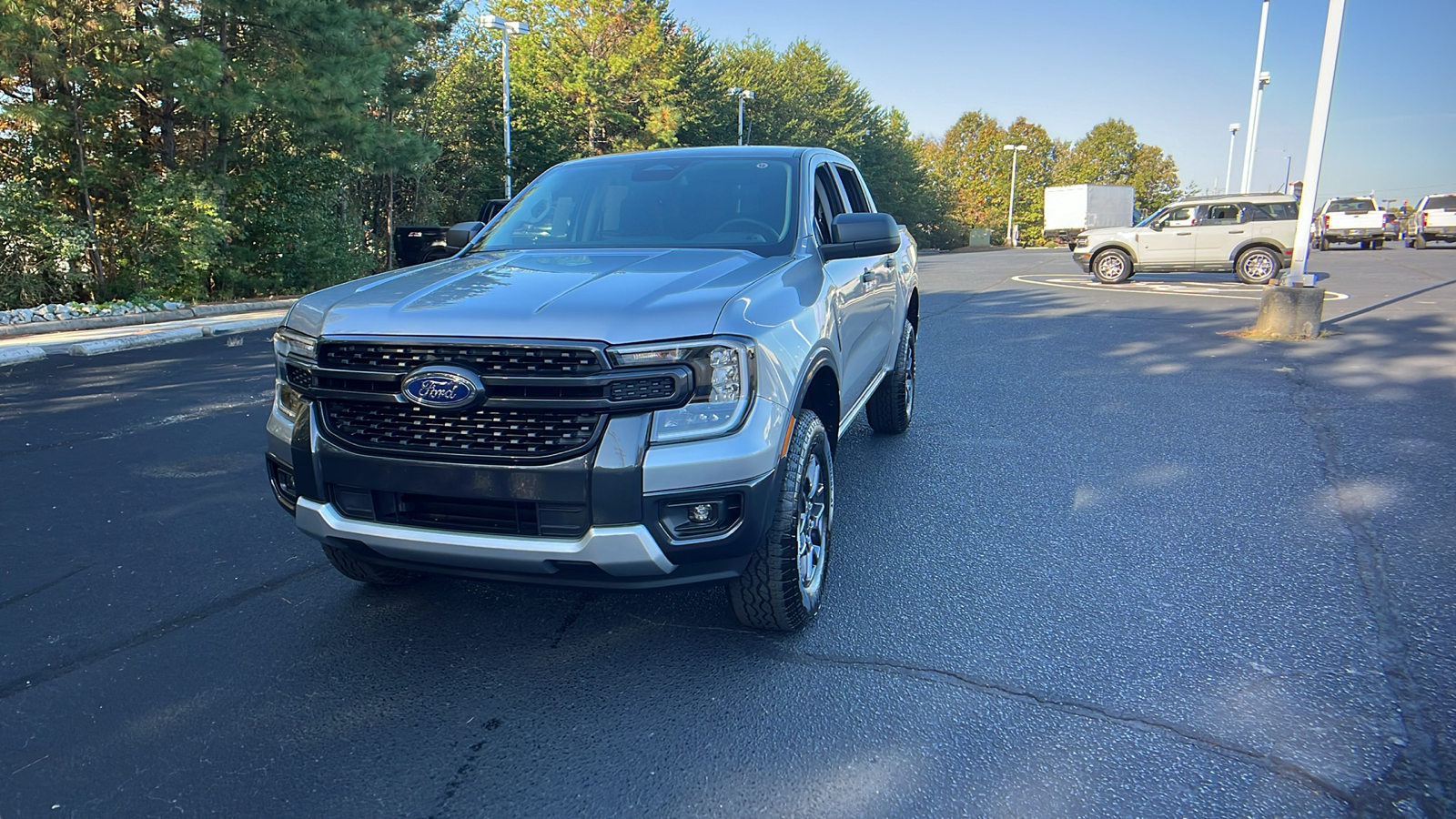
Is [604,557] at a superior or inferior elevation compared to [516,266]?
inferior

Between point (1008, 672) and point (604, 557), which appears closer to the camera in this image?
point (604, 557)

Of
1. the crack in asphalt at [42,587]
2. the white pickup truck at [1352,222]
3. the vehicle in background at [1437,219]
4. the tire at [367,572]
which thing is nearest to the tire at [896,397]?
the tire at [367,572]

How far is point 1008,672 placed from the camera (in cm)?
310

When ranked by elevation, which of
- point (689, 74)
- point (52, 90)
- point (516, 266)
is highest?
point (689, 74)

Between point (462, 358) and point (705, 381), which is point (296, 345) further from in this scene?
point (705, 381)

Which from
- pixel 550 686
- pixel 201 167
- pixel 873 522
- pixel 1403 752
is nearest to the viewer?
pixel 1403 752

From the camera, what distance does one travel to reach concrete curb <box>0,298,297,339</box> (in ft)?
40.1

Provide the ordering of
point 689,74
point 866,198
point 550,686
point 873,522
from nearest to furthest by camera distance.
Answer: point 550,686 → point 873,522 → point 866,198 → point 689,74

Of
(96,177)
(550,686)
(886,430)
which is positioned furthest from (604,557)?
(96,177)

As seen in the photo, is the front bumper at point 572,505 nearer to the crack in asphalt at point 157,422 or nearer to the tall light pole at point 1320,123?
the crack in asphalt at point 157,422

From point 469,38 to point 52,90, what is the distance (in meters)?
22.1

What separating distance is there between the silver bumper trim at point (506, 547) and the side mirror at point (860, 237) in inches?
70.7

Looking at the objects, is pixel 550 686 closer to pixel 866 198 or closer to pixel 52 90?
pixel 866 198

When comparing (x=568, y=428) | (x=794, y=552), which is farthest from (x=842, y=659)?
(x=568, y=428)
